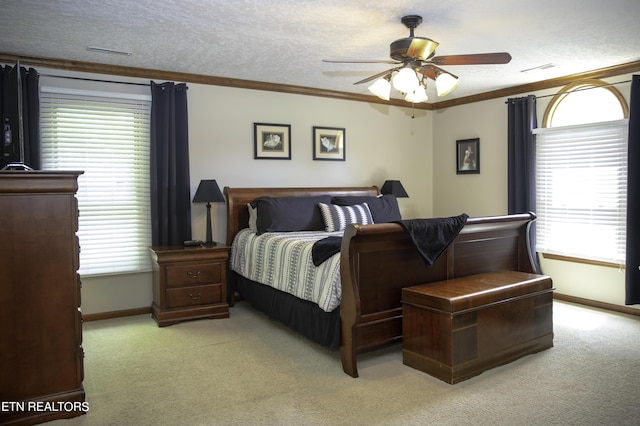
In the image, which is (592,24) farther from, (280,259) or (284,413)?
(284,413)

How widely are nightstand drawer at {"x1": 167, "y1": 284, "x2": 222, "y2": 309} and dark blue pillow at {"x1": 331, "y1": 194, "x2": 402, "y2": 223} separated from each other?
5.40ft

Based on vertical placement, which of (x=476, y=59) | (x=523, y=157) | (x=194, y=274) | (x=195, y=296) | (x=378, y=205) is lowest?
(x=195, y=296)

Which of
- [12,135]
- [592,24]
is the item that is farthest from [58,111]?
[592,24]

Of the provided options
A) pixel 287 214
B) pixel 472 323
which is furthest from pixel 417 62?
pixel 287 214

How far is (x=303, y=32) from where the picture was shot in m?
3.55

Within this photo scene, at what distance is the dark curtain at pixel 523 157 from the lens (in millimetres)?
5344

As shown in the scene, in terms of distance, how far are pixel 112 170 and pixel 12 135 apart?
0.86 metres

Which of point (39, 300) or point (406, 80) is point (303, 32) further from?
point (39, 300)

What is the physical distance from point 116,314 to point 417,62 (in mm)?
3626

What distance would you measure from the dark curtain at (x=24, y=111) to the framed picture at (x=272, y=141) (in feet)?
6.94

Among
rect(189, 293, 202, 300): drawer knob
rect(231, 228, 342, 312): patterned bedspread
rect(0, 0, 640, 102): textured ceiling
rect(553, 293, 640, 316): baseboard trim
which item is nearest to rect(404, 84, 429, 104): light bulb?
rect(0, 0, 640, 102): textured ceiling

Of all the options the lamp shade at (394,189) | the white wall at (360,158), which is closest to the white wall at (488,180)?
the white wall at (360,158)

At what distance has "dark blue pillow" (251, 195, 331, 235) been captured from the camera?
4.64 m

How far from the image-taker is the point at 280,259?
396 cm
